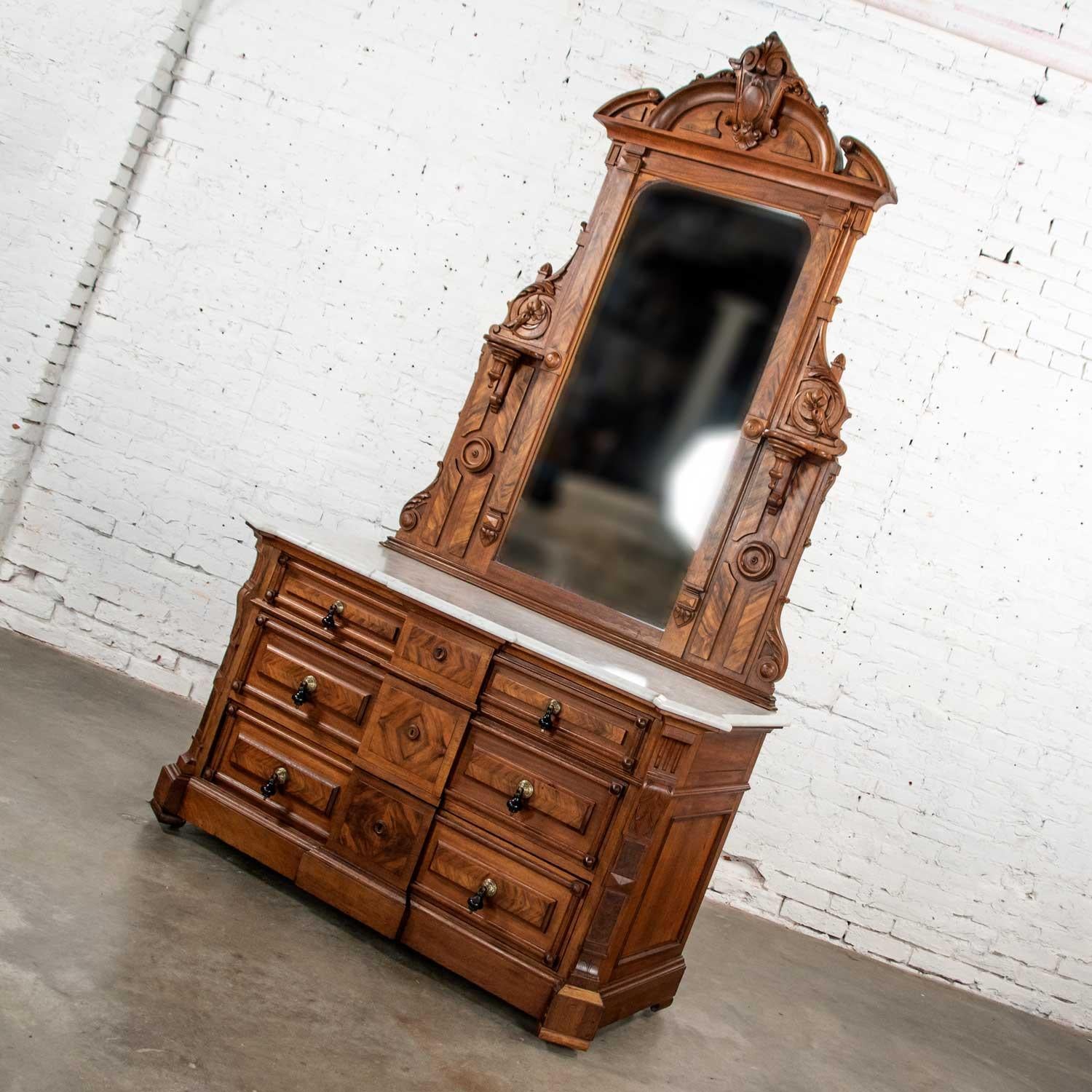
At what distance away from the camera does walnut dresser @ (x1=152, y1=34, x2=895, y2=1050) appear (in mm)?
3047

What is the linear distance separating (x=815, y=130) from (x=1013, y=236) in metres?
1.30

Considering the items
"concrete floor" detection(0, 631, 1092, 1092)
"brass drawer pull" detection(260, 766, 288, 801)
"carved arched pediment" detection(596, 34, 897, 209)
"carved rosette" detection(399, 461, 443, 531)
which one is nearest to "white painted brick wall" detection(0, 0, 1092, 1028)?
"concrete floor" detection(0, 631, 1092, 1092)

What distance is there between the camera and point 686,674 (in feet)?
11.8

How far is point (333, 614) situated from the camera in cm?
333

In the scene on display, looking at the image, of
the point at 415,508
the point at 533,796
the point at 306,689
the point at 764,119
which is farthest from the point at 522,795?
the point at 764,119

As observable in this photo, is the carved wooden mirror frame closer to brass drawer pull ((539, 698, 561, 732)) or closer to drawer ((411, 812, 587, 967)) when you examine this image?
brass drawer pull ((539, 698, 561, 732))

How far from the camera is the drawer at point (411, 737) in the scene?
10.4ft

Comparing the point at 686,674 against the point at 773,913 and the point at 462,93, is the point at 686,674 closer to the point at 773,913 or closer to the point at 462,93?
the point at 773,913

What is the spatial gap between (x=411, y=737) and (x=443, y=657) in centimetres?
24

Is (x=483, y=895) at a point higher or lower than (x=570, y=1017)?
higher

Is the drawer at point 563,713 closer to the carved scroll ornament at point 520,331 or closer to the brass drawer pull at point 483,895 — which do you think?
the brass drawer pull at point 483,895

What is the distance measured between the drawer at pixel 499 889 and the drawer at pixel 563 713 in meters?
0.32

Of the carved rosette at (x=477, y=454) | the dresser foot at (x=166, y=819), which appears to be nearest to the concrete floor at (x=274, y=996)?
the dresser foot at (x=166, y=819)

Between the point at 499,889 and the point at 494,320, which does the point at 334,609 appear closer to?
the point at 499,889
